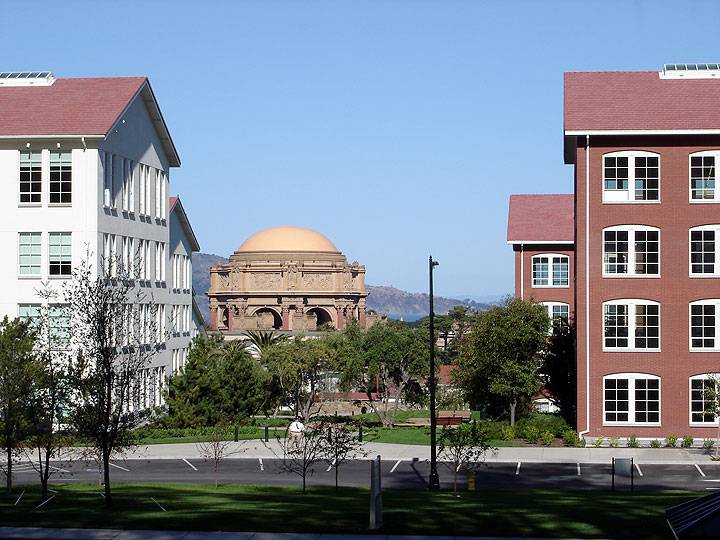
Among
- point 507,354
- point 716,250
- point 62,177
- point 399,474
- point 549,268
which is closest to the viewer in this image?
point 399,474

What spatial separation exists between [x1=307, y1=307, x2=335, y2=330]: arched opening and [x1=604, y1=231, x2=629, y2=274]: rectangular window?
92648 mm

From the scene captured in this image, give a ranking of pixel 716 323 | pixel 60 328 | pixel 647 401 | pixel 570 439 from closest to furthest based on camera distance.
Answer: pixel 60 328, pixel 570 439, pixel 647 401, pixel 716 323

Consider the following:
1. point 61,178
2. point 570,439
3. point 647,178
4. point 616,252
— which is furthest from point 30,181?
point 647,178

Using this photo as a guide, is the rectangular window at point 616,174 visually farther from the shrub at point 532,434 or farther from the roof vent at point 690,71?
the shrub at point 532,434

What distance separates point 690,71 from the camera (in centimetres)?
5519

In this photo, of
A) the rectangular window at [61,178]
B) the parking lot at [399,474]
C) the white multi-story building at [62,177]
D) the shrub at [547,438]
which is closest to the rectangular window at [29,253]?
the white multi-story building at [62,177]

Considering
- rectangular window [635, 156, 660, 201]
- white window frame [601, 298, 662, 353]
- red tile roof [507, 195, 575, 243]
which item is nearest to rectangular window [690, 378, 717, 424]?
white window frame [601, 298, 662, 353]

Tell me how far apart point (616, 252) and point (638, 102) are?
263 inches

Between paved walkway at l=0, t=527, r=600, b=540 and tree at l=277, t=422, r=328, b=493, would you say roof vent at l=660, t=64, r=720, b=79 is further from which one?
paved walkway at l=0, t=527, r=600, b=540

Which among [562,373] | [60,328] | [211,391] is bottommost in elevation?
[211,391]

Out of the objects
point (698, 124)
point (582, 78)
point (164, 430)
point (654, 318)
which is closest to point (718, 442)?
point (654, 318)

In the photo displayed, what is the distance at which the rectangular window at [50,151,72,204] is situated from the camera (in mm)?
53469

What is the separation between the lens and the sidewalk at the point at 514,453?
4494cm

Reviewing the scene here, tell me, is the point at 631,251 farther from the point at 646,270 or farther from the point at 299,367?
the point at 299,367
